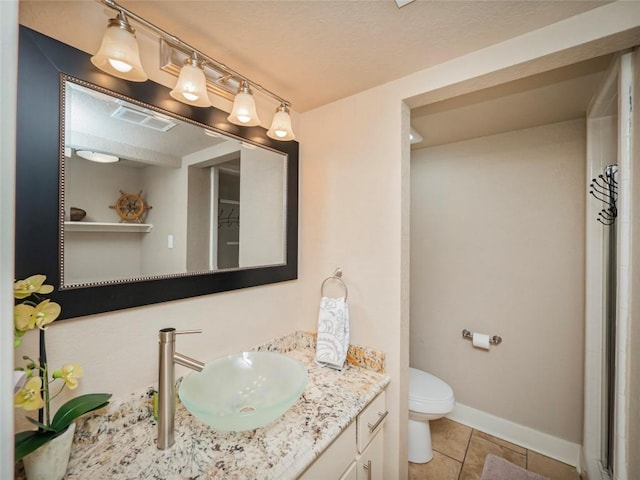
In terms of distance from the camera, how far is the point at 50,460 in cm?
67

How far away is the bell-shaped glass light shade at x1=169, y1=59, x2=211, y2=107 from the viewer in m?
0.95

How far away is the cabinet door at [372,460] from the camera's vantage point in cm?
109

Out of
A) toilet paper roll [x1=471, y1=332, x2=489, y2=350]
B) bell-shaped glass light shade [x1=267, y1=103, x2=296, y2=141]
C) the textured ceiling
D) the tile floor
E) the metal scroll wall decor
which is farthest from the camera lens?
toilet paper roll [x1=471, y1=332, x2=489, y2=350]

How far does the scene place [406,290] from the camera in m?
1.32

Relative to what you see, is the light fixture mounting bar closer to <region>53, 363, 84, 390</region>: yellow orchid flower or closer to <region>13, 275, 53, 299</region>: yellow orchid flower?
<region>13, 275, 53, 299</region>: yellow orchid flower

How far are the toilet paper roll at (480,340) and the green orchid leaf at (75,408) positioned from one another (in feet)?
7.31

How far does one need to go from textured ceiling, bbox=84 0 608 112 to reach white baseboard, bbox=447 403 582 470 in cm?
239

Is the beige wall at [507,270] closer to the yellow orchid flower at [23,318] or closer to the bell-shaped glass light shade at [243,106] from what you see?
the bell-shaped glass light shade at [243,106]

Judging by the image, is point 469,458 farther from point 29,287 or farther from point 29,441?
point 29,287

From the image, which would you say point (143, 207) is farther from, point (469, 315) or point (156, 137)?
point (469, 315)

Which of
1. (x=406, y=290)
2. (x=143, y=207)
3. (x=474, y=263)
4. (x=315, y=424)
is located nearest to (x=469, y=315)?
(x=474, y=263)

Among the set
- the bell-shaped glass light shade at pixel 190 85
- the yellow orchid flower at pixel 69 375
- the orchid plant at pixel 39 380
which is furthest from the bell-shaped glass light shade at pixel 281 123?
the yellow orchid flower at pixel 69 375

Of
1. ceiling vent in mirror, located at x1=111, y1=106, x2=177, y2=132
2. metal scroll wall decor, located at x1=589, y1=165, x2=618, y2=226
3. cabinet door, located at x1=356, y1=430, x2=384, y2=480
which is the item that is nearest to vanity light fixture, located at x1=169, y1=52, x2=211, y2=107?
ceiling vent in mirror, located at x1=111, y1=106, x2=177, y2=132

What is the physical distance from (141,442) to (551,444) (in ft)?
7.96
